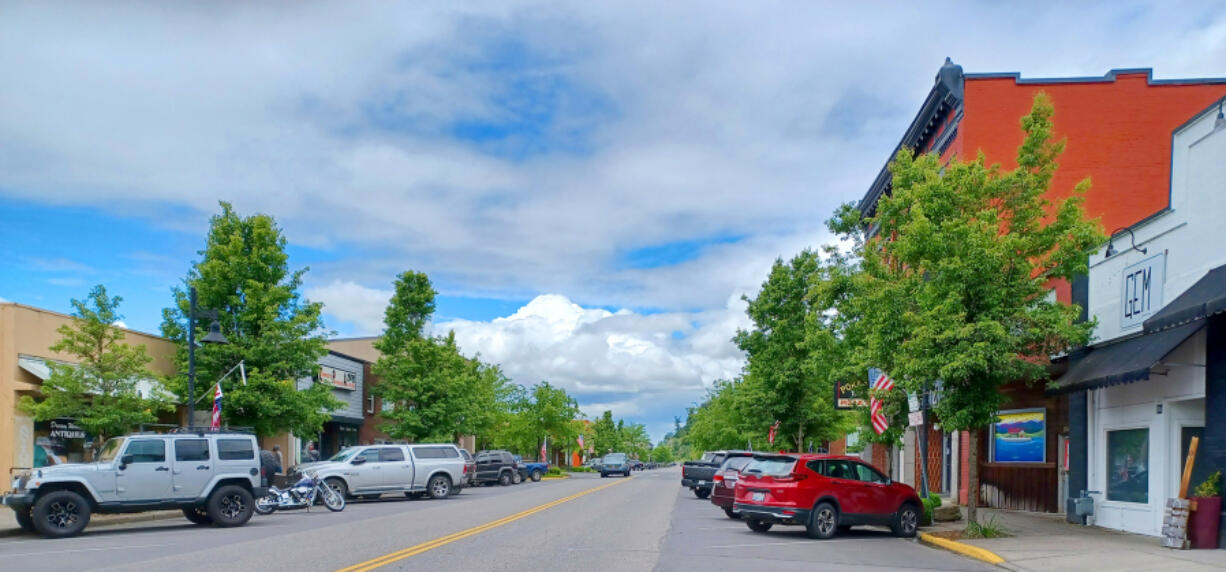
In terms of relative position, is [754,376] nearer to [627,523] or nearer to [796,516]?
[627,523]

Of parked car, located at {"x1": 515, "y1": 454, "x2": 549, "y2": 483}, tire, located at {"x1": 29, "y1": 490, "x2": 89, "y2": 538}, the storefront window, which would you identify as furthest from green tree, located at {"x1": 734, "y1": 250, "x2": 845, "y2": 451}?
tire, located at {"x1": 29, "y1": 490, "x2": 89, "y2": 538}

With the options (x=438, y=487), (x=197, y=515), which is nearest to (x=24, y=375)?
(x=197, y=515)

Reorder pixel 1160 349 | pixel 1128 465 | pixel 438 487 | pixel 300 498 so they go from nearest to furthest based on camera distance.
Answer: pixel 1160 349
pixel 1128 465
pixel 300 498
pixel 438 487

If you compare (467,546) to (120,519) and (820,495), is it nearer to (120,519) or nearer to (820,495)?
(820,495)

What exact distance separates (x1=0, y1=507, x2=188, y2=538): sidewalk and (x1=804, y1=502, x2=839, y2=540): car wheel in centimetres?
1351

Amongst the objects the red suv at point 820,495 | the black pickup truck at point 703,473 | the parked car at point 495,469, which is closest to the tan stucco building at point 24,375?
the red suv at point 820,495

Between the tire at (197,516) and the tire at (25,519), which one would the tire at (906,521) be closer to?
the tire at (197,516)

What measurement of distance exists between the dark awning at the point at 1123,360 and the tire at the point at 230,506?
53.1ft

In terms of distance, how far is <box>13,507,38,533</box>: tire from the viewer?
1717cm

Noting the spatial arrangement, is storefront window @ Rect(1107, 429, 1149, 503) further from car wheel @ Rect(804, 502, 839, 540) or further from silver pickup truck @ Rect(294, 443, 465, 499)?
silver pickup truck @ Rect(294, 443, 465, 499)

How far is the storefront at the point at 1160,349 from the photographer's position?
14852 millimetres

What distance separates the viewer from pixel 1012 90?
29984mm

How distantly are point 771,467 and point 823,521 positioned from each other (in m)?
1.34

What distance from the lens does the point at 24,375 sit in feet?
79.4
